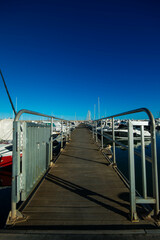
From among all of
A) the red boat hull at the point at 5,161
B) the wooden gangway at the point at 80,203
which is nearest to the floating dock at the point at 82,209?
the wooden gangway at the point at 80,203

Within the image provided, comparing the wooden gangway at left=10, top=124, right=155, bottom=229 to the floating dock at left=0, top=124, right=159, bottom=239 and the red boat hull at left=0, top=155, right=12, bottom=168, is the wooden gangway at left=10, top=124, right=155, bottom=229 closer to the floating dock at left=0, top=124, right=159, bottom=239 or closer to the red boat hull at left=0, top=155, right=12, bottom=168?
the floating dock at left=0, top=124, right=159, bottom=239

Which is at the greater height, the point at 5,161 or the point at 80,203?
the point at 80,203

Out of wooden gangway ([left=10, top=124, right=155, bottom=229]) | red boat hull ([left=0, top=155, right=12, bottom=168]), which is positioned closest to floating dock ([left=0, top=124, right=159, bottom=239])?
wooden gangway ([left=10, top=124, right=155, bottom=229])

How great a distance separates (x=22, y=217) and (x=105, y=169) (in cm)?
231

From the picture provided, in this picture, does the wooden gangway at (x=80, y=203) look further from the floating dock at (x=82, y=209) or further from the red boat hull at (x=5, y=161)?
the red boat hull at (x=5, y=161)

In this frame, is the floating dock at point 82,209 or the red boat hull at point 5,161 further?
the red boat hull at point 5,161

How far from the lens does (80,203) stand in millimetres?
2100

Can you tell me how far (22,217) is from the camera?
176cm

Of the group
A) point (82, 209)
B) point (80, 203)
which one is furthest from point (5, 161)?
point (82, 209)

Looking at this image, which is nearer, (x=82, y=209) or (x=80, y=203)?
(x=82, y=209)

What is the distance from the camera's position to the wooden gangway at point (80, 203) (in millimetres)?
1664

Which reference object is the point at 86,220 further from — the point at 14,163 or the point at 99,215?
the point at 14,163

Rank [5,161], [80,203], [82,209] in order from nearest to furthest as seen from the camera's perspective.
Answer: [82,209]
[80,203]
[5,161]

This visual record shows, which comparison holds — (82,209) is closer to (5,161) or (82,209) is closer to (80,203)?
(80,203)
